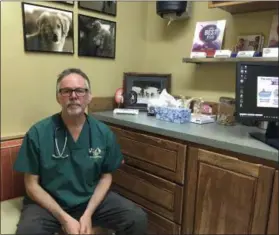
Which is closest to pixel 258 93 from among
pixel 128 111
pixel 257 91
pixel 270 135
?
pixel 257 91

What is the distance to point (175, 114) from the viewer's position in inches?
62.5

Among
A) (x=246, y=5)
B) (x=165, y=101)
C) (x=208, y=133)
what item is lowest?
(x=208, y=133)

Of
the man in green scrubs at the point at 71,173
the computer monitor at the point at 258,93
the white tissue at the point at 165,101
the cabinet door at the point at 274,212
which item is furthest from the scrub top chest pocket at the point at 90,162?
the cabinet door at the point at 274,212

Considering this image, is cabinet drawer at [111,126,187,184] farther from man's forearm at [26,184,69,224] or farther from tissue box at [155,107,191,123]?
man's forearm at [26,184,69,224]

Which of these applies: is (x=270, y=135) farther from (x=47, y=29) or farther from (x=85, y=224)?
(x=47, y=29)

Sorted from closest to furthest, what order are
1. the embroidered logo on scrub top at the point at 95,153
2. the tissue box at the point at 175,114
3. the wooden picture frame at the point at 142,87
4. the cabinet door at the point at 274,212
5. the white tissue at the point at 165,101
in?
the cabinet door at the point at 274,212, the embroidered logo on scrub top at the point at 95,153, the tissue box at the point at 175,114, the white tissue at the point at 165,101, the wooden picture frame at the point at 142,87

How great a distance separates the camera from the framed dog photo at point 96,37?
1.85 m

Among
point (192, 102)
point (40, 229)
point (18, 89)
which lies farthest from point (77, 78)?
point (192, 102)

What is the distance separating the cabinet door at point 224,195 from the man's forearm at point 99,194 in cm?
42

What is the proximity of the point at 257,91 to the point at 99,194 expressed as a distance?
89cm

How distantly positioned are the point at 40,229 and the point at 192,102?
47.9 inches

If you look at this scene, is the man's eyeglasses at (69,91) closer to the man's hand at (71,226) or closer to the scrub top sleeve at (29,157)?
the scrub top sleeve at (29,157)

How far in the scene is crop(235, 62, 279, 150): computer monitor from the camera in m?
1.22

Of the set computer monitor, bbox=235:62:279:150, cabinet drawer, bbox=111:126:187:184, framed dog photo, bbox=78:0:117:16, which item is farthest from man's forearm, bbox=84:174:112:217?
framed dog photo, bbox=78:0:117:16
